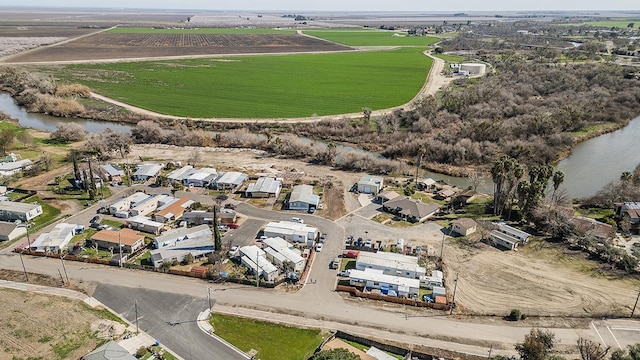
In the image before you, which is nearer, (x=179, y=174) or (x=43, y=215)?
(x=43, y=215)

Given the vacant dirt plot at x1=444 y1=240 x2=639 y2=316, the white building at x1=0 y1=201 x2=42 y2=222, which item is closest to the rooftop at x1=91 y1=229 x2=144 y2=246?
the white building at x1=0 y1=201 x2=42 y2=222

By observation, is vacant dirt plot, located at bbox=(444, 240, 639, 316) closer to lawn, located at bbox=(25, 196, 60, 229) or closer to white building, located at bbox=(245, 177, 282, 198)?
white building, located at bbox=(245, 177, 282, 198)

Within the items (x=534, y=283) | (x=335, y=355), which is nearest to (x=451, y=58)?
(x=534, y=283)

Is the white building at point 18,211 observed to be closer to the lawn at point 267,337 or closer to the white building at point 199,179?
the white building at point 199,179

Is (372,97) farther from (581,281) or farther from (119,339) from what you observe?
(119,339)

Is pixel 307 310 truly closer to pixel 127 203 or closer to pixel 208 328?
pixel 208 328

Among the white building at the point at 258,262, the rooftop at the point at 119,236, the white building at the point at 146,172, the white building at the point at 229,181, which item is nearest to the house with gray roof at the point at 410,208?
the white building at the point at 258,262
